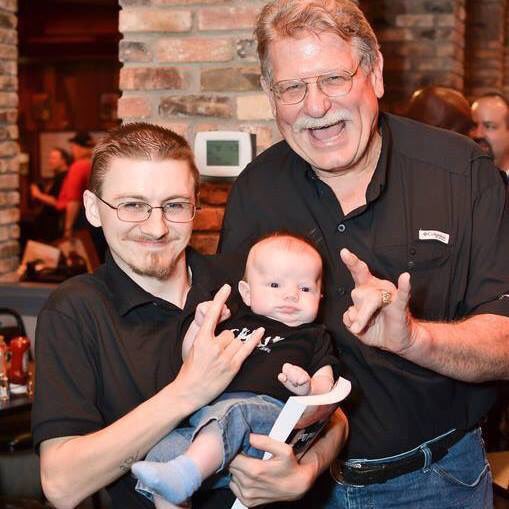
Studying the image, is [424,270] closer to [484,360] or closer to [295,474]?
A: [484,360]

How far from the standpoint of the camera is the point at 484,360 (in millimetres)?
2111

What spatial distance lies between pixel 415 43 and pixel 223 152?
123 inches

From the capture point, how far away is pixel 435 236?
225 cm

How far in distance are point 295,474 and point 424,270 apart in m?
0.59

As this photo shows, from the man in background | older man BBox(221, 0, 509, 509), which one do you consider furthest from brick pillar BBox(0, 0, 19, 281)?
the man in background

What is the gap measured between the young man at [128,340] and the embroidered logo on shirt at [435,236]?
45 centimetres

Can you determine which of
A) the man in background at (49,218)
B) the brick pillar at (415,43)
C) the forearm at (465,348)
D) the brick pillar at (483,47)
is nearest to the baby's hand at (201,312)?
the forearm at (465,348)

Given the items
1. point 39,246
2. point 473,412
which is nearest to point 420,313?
point 473,412

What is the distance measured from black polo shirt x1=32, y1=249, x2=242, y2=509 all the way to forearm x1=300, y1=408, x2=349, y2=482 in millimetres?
320

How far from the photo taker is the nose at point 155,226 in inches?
79.1

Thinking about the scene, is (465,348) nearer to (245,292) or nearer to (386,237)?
(386,237)

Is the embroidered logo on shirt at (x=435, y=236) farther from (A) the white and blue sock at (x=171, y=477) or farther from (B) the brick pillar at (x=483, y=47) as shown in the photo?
(B) the brick pillar at (x=483, y=47)

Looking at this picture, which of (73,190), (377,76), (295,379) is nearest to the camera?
(295,379)

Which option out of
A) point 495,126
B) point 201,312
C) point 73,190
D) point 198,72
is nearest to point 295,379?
point 201,312
